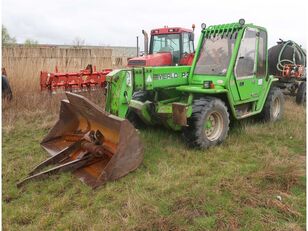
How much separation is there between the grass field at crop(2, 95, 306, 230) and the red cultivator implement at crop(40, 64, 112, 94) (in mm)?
3875

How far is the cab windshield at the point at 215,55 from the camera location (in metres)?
5.66

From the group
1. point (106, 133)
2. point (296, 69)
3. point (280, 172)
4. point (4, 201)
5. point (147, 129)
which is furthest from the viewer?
point (296, 69)

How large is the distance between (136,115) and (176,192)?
267cm

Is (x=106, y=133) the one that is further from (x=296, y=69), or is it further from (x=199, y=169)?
(x=296, y=69)

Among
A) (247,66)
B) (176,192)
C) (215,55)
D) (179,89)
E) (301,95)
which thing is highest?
(215,55)

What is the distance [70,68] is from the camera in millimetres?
12102

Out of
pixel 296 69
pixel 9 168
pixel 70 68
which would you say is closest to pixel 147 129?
pixel 9 168

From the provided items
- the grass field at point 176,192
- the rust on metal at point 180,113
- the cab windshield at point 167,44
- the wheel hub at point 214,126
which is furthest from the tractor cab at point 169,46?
the rust on metal at point 180,113

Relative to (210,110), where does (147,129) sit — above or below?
below

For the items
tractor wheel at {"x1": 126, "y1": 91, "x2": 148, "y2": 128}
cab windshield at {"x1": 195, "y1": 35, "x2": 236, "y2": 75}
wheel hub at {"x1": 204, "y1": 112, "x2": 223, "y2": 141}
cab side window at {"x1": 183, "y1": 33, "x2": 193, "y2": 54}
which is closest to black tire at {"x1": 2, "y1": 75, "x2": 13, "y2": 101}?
tractor wheel at {"x1": 126, "y1": 91, "x2": 148, "y2": 128}

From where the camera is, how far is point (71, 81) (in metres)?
9.65

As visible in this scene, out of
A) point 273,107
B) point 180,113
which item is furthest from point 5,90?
point 273,107

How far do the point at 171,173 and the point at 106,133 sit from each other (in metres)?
1.04

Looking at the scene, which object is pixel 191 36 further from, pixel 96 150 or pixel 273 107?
pixel 96 150
